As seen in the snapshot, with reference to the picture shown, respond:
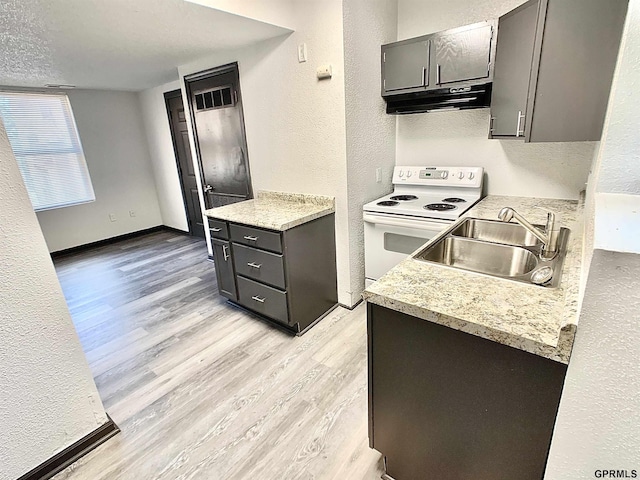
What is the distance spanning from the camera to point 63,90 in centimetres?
409

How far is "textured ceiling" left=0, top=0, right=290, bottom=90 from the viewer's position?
172cm

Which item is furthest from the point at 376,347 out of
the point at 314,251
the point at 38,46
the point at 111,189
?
the point at 111,189

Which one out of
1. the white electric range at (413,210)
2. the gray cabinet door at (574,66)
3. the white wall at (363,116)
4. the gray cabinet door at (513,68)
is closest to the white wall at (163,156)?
the white wall at (363,116)

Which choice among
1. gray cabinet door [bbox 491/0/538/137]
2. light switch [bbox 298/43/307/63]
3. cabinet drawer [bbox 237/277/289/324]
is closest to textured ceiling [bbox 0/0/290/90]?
light switch [bbox 298/43/307/63]

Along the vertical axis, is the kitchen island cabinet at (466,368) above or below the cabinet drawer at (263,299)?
above

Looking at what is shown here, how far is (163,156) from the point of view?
480cm

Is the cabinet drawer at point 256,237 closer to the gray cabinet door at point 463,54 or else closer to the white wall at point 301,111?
the white wall at point 301,111

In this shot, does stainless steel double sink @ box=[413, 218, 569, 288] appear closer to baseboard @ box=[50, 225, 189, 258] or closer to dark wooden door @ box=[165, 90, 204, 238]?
Answer: dark wooden door @ box=[165, 90, 204, 238]

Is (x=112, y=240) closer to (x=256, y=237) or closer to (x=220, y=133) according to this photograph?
(x=220, y=133)

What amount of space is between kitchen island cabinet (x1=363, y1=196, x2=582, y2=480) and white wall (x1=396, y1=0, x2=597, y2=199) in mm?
1207

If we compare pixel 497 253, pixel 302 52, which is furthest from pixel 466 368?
pixel 302 52

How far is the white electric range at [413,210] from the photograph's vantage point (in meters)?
2.21

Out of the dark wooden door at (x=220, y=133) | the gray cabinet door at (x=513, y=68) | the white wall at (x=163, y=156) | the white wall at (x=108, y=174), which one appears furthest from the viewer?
the white wall at (x=163, y=156)

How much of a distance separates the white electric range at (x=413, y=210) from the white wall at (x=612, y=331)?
1125 mm
